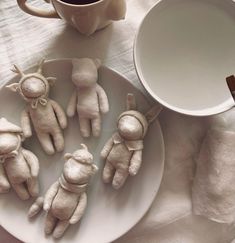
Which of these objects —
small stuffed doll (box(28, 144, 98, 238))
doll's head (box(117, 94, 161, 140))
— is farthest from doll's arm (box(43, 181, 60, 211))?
doll's head (box(117, 94, 161, 140))

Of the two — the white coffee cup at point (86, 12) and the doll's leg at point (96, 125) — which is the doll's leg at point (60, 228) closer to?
the doll's leg at point (96, 125)

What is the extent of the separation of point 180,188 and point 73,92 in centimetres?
18

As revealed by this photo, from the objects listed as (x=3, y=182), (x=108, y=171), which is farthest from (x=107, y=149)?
(x=3, y=182)

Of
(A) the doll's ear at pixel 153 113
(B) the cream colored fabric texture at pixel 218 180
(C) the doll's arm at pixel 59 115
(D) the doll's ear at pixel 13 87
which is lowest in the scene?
(B) the cream colored fabric texture at pixel 218 180

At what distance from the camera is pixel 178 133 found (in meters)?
0.64

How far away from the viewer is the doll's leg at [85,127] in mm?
621

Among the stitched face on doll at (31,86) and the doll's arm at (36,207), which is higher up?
the stitched face on doll at (31,86)

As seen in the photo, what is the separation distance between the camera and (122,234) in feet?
1.99

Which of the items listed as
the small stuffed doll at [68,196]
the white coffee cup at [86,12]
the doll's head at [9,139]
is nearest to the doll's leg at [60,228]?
the small stuffed doll at [68,196]

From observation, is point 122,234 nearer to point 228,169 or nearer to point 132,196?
point 132,196

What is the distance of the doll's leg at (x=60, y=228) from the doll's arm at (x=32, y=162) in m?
0.07

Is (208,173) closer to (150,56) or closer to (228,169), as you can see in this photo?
(228,169)

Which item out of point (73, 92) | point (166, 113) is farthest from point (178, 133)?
point (73, 92)

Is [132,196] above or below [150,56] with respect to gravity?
below
